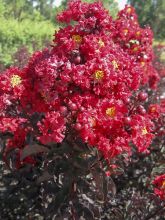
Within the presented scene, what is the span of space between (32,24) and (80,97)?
691 inches

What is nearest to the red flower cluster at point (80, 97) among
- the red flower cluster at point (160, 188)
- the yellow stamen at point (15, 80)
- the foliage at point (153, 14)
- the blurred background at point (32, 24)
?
the yellow stamen at point (15, 80)

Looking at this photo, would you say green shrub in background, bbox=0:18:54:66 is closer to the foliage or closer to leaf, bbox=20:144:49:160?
leaf, bbox=20:144:49:160

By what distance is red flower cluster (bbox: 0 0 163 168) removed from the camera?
87.3 inches

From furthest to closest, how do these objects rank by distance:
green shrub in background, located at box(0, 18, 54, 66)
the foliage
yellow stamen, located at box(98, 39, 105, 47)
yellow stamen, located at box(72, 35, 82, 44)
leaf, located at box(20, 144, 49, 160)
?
→ 1. the foliage
2. green shrub in background, located at box(0, 18, 54, 66)
3. yellow stamen, located at box(72, 35, 82, 44)
4. yellow stamen, located at box(98, 39, 105, 47)
5. leaf, located at box(20, 144, 49, 160)

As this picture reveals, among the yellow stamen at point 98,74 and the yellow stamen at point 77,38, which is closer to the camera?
the yellow stamen at point 98,74

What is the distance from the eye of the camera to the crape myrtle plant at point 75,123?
88.3 inches

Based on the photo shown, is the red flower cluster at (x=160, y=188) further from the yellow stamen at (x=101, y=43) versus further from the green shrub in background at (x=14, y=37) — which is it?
the green shrub in background at (x=14, y=37)

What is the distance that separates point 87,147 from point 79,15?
1.03 metres

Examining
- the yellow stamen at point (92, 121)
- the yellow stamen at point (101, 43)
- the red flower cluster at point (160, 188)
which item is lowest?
the red flower cluster at point (160, 188)

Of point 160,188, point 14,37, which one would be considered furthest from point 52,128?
point 14,37

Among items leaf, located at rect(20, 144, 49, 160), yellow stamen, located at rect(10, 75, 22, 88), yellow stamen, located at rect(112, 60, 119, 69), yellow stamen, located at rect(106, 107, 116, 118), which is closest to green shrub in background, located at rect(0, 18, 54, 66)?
yellow stamen, located at rect(10, 75, 22, 88)

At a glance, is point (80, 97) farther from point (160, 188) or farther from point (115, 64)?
point (160, 188)

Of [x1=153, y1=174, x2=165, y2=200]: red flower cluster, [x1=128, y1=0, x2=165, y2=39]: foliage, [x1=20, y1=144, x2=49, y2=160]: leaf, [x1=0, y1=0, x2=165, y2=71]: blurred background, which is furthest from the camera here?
[x1=128, y1=0, x2=165, y2=39]: foliage

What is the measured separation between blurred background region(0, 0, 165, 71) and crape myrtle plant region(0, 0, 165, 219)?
4.08 meters
